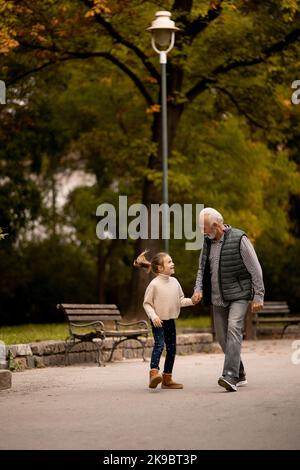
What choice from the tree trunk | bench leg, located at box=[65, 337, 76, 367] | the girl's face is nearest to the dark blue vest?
the girl's face

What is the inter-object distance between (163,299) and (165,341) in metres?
0.54

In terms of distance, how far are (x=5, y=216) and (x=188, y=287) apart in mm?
6204

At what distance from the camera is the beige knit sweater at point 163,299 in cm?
1204

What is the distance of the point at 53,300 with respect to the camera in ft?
111

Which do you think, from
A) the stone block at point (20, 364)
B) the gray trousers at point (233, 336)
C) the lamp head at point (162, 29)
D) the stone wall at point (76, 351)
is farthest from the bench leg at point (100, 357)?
the lamp head at point (162, 29)

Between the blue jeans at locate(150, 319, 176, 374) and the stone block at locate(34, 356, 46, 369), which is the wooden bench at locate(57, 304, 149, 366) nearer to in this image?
the stone block at locate(34, 356, 46, 369)

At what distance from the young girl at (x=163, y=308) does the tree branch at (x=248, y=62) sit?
559 inches

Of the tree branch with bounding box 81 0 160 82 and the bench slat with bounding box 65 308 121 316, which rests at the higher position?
the tree branch with bounding box 81 0 160 82

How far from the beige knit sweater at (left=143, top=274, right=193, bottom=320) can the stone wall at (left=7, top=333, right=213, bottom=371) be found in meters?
3.78

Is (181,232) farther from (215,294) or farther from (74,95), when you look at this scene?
(215,294)

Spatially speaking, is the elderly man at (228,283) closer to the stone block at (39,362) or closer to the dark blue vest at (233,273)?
the dark blue vest at (233,273)

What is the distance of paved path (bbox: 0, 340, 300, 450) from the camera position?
7965 mm
